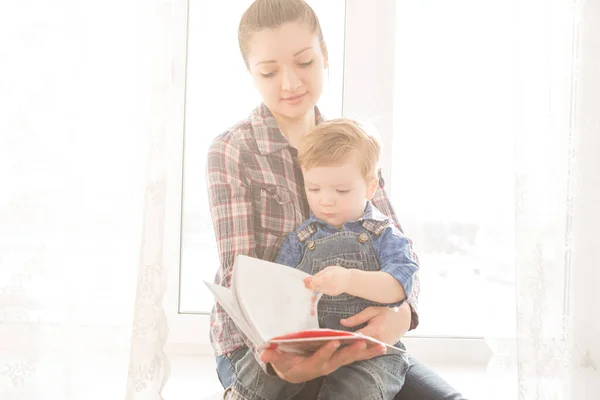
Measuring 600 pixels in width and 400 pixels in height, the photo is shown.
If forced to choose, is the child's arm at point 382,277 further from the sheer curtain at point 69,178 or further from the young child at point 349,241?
the sheer curtain at point 69,178

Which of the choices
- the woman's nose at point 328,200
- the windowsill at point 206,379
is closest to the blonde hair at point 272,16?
the woman's nose at point 328,200

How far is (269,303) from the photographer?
128cm

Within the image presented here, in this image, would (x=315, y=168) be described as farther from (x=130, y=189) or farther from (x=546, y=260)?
(x=546, y=260)

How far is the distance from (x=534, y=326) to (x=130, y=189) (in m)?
0.98

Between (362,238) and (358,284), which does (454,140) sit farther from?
(358,284)

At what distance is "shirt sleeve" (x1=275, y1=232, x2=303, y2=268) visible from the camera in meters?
1.44

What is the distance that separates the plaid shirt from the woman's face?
0.07m

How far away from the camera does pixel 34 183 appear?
1533 millimetres

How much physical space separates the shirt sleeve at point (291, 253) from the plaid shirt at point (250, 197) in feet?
0.17

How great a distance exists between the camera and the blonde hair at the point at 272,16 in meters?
1.45

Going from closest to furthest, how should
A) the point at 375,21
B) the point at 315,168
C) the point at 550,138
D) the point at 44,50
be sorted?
1. the point at 315,168
2. the point at 44,50
3. the point at 550,138
4. the point at 375,21

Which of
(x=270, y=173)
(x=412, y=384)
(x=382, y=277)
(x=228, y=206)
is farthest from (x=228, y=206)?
(x=412, y=384)

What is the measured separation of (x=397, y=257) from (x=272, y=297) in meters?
0.27

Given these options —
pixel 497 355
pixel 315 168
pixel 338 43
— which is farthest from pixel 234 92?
pixel 497 355
